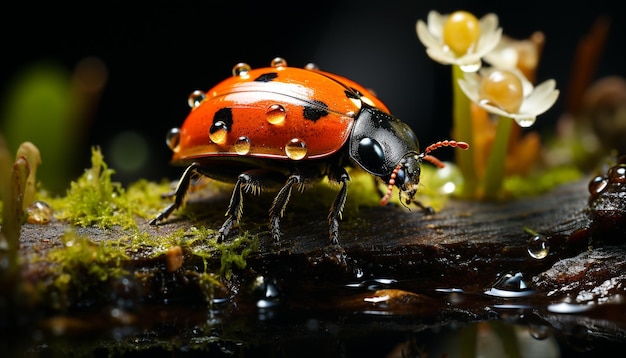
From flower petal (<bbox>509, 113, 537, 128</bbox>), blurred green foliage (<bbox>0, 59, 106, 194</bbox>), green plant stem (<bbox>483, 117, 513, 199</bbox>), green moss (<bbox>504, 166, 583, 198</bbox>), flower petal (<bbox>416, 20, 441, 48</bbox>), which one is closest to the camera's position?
flower petal (<bbox>509, 113, 537, 128</bbox>)

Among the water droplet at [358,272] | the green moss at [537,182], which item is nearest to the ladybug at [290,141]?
the water droplet at [358,272]

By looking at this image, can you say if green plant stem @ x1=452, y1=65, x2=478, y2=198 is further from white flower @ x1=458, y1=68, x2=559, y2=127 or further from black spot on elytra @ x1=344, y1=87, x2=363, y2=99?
black spot on elytra @ x1=344, y1=87, x2=363, y2=99

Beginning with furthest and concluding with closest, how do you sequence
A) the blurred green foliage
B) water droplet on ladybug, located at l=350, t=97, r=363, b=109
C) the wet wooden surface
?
the blurred green foliage < water droplet on ladybug, located at l=350, t=97, r=363, b=109 < the wet wooden surface

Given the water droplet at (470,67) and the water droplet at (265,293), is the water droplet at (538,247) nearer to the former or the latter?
the water droplet at (470,67)

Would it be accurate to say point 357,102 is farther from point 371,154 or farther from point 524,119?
point 524,119

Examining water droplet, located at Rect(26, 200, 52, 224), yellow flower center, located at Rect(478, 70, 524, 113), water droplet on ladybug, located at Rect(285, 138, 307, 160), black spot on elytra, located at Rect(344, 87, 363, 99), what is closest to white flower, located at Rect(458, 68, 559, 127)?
yellow flower center, located at Rect(478, 70, 524, 113)

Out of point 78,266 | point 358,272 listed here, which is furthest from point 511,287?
point 78,266
